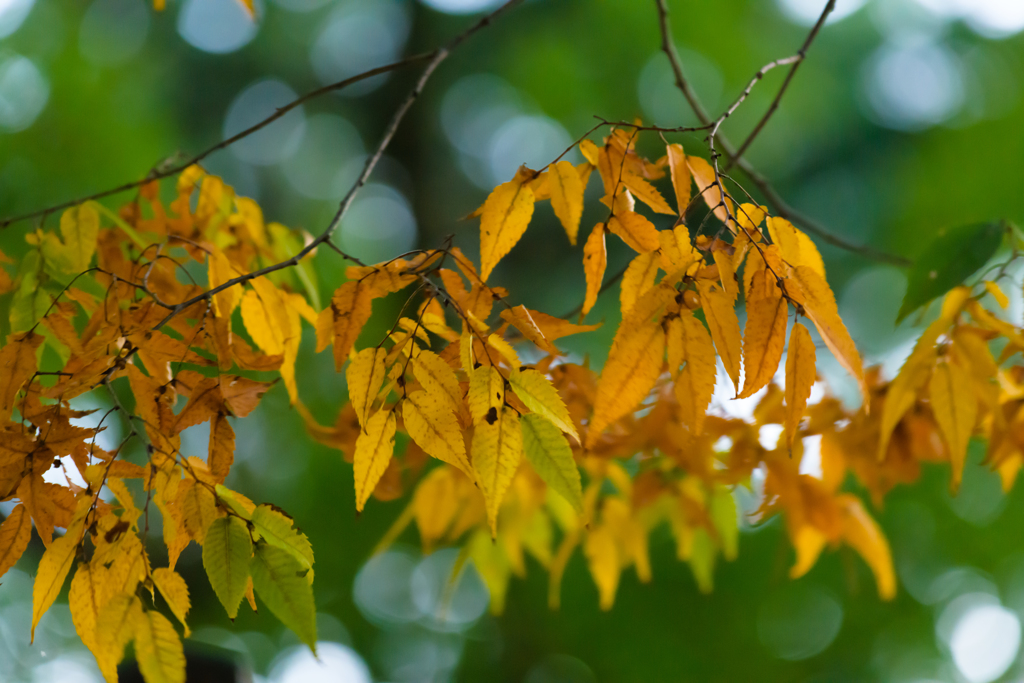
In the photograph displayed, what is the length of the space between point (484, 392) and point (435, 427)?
3 cm

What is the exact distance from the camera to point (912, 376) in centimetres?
57

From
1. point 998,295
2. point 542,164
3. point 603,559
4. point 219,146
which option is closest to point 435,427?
point 219,146

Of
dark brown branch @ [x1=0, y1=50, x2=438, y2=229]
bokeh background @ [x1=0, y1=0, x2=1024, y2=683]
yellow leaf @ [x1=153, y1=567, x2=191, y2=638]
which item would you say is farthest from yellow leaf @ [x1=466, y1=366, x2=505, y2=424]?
bokeh background @ [x1=0, y1=0, x2=1024, y2=683]

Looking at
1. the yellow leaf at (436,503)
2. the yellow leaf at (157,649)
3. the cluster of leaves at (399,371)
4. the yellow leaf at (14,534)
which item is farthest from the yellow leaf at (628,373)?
the yellow leaf at (436,503)

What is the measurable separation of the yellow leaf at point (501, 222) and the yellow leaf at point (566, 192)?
0.09ft

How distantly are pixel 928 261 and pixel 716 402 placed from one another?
0.26 meters

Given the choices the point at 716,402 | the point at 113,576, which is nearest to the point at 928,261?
the point at 716,402

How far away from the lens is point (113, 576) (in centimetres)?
36

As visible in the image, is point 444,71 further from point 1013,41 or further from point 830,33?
point 1013,41

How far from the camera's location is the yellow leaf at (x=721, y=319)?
374 millimetres

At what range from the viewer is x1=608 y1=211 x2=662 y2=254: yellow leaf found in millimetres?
436

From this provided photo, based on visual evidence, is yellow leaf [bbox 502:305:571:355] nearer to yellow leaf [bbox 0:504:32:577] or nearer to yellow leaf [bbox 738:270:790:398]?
yellow leaf [bbox 738:270:790:398]

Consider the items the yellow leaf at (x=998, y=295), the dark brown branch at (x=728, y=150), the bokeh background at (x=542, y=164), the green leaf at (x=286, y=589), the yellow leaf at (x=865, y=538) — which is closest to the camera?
the green leaf at (x=286, y=589)

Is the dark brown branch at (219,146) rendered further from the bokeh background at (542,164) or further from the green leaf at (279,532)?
the bokeh background at (542,164)
